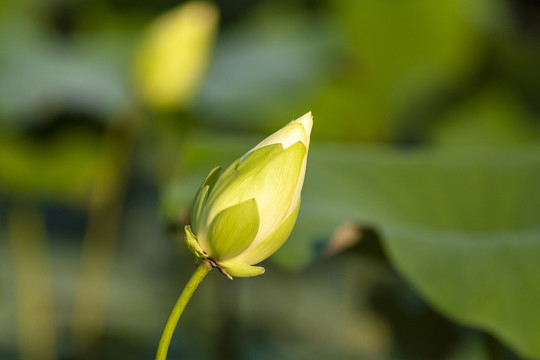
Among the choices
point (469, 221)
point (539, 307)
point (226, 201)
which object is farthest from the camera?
point (469, 221)

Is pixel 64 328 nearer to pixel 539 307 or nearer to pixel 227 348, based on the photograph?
pixel 227 348

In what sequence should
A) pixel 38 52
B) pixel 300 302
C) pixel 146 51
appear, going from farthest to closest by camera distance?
pixel 300 302, pixel 38 52, pixel 146 51

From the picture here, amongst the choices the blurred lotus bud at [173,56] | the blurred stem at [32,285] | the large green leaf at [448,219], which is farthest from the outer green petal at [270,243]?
the blurred stem at [32,285]

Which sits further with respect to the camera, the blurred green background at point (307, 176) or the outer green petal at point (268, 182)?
the blurred green background at point (307, 176)

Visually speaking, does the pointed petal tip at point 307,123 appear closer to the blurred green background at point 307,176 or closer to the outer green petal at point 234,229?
the outer green petal at point 234,229

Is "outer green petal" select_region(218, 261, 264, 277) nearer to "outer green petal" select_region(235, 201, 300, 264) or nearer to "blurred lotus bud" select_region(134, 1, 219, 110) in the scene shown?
"outer green petal" select_region(235, 201, 300, 264)

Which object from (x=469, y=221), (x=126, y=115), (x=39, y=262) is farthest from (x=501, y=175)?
(x=39, y=262)
